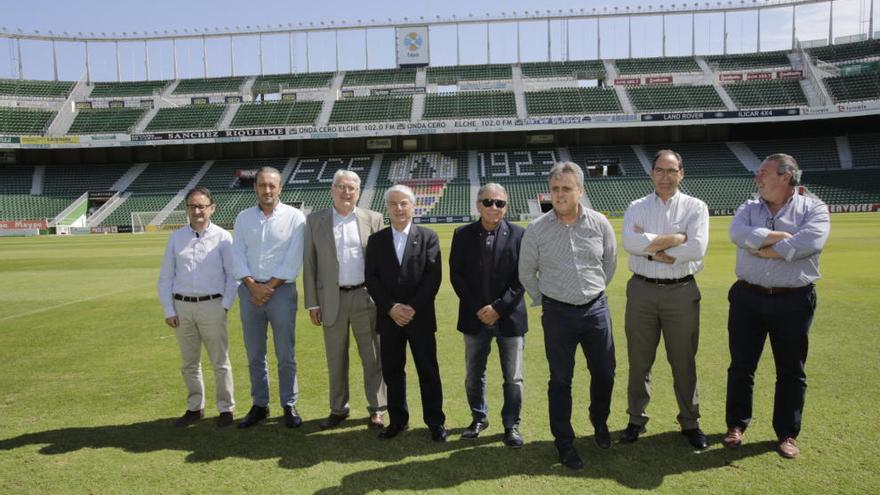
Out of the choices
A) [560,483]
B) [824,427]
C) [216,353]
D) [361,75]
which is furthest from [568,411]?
[361,75]

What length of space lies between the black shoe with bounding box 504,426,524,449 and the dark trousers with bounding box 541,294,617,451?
12.6 inches

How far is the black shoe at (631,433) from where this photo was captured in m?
4.44

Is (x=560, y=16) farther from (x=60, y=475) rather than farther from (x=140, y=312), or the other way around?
(x=60, y=475)

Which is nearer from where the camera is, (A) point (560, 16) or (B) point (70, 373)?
(B) point (70, 373)

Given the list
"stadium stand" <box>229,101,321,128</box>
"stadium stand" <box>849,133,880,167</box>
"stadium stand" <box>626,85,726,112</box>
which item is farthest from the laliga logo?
"stadium stand" <box>849,133,880,167</box>

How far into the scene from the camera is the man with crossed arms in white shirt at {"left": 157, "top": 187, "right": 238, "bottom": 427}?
5086 millimetres

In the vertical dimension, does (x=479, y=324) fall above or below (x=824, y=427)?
above

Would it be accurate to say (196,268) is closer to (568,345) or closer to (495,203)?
(495,203)

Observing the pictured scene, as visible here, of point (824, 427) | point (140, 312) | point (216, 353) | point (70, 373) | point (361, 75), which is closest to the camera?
point (824, 427)

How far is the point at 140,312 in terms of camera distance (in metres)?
10.5

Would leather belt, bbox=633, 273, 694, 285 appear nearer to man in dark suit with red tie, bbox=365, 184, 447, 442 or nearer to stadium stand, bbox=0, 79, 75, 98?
man in dark suit with red tie, bbox=365, 184, 447, 442

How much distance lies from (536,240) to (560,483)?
177 centimetres

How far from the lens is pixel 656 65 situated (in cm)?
5550

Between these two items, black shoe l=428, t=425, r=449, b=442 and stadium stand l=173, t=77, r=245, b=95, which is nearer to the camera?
black shoe l=428, t=425, r=449, b=442
